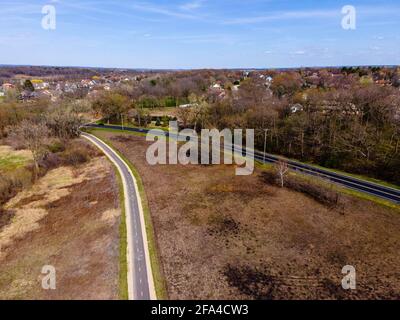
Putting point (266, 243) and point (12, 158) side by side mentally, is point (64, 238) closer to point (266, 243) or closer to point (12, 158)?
point (266, 243)

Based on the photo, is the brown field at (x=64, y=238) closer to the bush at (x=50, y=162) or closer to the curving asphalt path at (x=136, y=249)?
the curving asphalt path at (x=136, y=249)

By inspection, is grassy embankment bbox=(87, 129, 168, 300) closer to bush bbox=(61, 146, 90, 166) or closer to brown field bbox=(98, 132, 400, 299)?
brown field bbox=(98, 132, 400, 299)

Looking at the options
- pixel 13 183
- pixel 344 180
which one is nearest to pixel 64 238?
pixel 13 183

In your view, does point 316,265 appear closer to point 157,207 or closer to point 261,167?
point 157,207

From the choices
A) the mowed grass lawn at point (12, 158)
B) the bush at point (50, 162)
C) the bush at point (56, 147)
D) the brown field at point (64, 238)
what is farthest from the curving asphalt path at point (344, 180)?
the mowed grass lawn at point (12, 158)

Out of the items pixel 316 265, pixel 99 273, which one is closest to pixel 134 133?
pixel 99 273
